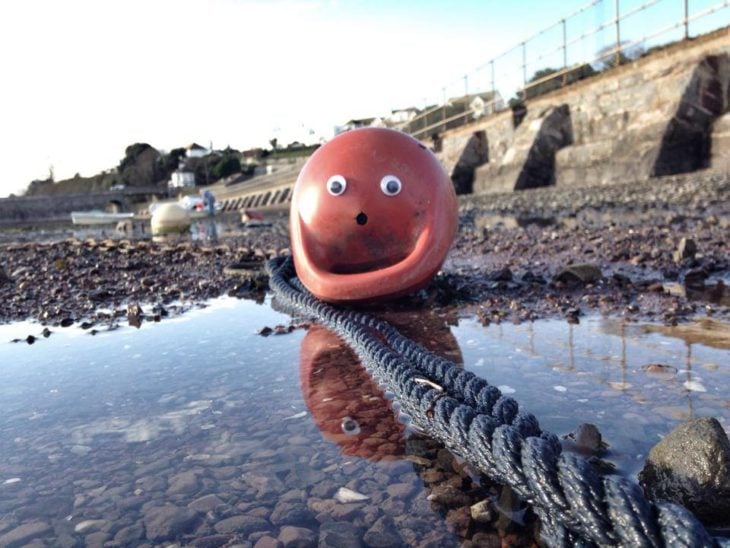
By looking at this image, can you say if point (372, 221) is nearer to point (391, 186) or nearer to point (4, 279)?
point (391, 186)

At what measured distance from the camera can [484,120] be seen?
25.2 m

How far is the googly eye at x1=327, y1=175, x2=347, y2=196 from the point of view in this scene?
413 cm

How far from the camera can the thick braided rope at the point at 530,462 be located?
1270 millimetres

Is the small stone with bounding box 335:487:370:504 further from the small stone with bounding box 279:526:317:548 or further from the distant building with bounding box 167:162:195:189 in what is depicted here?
the distant building with bounding box 167:162:195:189

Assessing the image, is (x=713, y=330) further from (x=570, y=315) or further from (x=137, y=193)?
(x=137, y=193)

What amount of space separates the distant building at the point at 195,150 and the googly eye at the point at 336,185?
107338 mm

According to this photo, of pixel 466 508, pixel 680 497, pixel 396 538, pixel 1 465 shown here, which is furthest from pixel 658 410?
pixel 1 465

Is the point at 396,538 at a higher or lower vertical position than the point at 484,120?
lower

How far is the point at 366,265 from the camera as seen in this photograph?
4250 mm

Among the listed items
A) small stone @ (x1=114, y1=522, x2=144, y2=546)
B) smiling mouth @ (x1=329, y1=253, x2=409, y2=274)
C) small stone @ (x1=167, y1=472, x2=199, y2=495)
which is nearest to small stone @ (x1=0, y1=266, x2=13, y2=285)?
smiling mouth @ (x1=329, y1=253, x2=409, y2=274)

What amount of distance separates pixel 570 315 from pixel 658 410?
170 centimetres

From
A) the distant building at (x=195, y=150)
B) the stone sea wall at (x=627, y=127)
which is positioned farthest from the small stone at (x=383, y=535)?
the distant building at (x=195, y=150)

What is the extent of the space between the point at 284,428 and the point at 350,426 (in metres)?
0.28

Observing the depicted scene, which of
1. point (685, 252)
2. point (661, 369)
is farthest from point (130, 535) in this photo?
point (685, 252)
